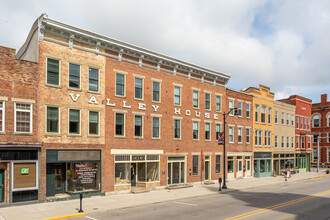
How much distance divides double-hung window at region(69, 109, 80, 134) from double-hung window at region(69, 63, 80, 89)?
71.5 inches

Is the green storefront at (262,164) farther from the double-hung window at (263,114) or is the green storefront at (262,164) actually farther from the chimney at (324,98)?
the chimney at (324,98)

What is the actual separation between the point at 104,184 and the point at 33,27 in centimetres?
1247

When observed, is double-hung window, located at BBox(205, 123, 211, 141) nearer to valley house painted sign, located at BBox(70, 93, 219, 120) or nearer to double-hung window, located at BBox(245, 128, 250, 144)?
valley house painted sign, located at BBox(70, 93, 219, 120)

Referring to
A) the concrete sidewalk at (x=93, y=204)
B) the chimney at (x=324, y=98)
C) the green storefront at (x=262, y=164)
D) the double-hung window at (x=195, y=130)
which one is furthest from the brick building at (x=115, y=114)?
the chimney at (x=324, y=98)

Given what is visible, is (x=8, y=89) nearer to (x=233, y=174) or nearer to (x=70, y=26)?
(x=70, y=26)

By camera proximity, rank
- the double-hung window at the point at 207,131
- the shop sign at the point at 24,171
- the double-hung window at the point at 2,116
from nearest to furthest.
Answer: the double-hung window at the point at 2,116 → the shop sign at the point at 24,171 → the double-hung window at the point at 207,131

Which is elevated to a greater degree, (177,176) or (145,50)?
(145,50)

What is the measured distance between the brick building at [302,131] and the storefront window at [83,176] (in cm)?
3762

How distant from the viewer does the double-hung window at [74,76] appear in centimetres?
2191

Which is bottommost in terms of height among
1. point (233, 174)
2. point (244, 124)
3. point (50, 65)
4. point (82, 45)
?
point (233, 174)

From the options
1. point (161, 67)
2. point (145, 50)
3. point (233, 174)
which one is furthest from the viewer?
point (233, 174)

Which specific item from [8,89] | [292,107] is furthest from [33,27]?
[292,107]

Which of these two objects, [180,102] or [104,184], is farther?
[180,102]

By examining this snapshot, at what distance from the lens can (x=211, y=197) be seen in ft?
77.5
